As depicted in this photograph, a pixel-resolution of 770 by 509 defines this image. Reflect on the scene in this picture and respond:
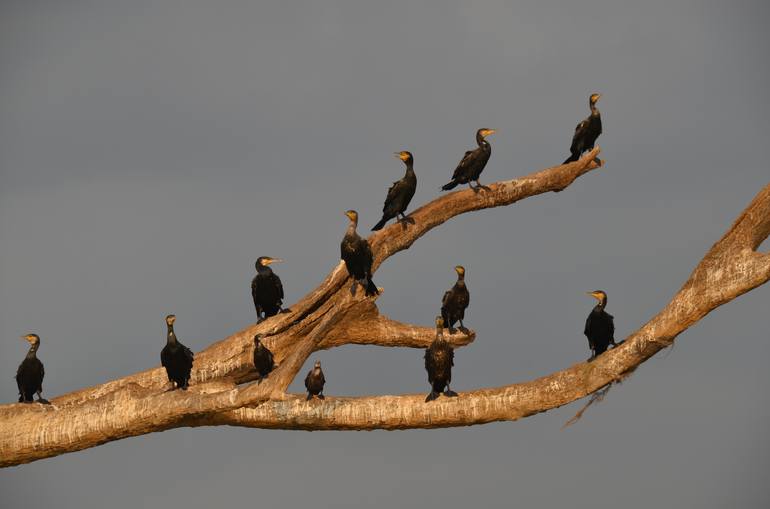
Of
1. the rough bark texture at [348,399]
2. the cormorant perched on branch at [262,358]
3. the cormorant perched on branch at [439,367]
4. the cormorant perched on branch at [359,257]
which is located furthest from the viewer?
the cormorant perched on branch at [262,358]

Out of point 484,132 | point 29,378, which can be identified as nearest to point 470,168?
point 484,132

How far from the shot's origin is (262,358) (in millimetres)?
21391

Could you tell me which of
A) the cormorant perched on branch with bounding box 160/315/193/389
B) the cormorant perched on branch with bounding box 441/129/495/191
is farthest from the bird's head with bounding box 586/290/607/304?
the cormorant perched on branch with bounding box 160/315/193/389

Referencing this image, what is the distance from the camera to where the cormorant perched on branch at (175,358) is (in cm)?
2108

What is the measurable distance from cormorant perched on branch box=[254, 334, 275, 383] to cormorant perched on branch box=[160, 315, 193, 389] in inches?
31.2

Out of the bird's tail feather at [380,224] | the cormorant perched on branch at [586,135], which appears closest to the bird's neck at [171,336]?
the bird's tail feather at [380,224]

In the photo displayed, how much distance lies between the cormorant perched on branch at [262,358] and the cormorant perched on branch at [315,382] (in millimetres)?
754

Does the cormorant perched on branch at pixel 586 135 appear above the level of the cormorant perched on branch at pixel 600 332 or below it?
above

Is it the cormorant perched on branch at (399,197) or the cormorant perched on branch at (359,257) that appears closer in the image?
the cormorant perched on branch at (359,257)

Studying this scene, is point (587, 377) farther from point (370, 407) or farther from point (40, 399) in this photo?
point (40, 399)

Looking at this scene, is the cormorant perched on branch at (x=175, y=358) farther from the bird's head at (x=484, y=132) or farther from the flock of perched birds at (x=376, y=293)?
the bird's head at (x=484, y=132)

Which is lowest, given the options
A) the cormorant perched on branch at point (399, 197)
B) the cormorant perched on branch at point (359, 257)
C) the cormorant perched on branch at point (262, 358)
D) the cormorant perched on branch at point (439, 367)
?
the cormorant perched on branch at point (439, 367)

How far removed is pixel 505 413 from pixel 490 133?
4.31 meters

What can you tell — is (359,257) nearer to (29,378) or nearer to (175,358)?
(175,358)
